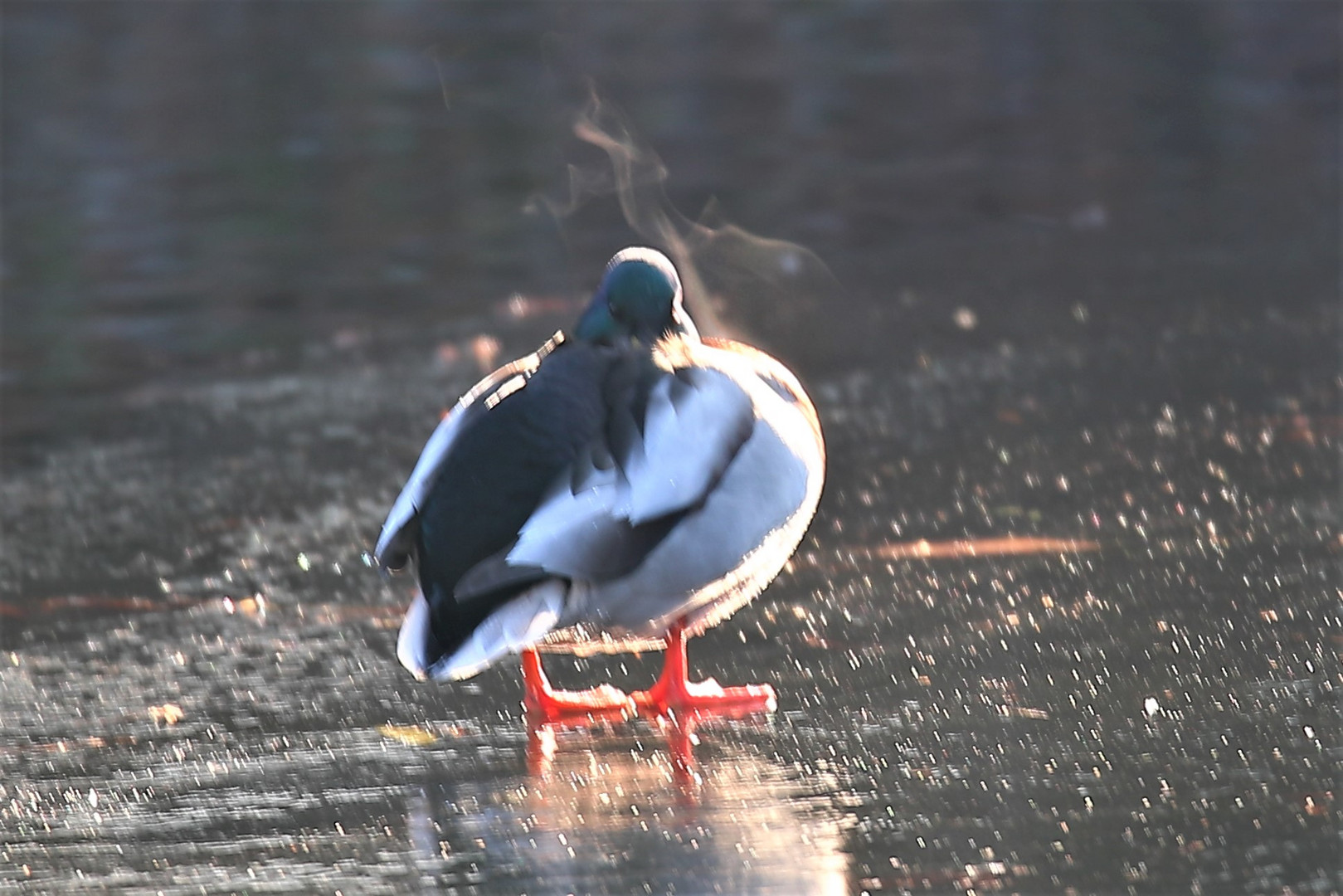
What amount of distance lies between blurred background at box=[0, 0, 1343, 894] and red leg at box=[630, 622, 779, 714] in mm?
116

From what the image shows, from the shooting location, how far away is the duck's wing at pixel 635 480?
12.6 feet

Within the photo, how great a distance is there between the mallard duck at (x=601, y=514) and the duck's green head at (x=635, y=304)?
13cm

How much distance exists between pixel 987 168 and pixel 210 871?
9.84 m

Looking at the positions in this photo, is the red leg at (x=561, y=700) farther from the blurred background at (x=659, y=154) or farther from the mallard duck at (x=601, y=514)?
the blurred background at (x=659, y=154)

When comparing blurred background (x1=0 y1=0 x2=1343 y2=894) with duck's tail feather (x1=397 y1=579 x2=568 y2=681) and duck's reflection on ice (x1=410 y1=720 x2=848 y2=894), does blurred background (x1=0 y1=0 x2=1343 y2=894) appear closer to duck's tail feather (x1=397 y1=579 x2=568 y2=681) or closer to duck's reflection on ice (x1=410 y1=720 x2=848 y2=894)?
duck's reflection on ice (x1=410 y1=720 x2=848 y2=894)

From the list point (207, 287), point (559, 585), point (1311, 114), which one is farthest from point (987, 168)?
point (559, 585)

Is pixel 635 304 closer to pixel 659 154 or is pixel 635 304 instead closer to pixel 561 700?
pixel 561 700

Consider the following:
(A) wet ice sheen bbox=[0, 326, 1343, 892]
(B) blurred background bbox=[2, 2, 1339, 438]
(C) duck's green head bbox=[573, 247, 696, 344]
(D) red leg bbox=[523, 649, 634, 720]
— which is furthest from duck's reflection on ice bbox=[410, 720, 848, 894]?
(B) blurred background bbox=[2, 2, 1339, 438]

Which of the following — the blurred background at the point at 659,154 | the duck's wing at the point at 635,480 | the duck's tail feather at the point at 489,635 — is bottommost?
the blurred background at the point at 659,154

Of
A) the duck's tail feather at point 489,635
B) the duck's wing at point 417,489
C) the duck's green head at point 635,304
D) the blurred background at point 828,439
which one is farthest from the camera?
the duck's green head at point 635,304

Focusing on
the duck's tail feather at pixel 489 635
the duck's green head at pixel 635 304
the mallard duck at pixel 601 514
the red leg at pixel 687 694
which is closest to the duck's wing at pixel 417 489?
the mallard duck at pixel 601 514

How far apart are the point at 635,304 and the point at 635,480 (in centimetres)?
69

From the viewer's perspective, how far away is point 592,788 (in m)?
3.63

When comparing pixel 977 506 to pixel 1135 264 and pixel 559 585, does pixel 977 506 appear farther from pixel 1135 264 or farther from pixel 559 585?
pixel 1135 264
